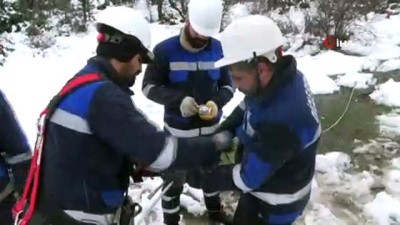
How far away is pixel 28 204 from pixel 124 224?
16.6 inches

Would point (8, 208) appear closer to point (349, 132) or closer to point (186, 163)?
point (186, 163)

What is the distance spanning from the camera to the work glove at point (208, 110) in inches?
139

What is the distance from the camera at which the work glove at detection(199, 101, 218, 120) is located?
3533 millimetres

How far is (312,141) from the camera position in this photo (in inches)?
96.5

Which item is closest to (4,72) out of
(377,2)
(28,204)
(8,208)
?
(8,208)

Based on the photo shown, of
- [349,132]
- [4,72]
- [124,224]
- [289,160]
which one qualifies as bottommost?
[4,72]

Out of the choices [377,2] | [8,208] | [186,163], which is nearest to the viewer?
[186,163]

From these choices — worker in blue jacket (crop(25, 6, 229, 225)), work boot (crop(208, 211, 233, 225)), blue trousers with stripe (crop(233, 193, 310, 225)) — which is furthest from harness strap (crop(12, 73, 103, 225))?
work boot (crop(208, 211, 233, 225))

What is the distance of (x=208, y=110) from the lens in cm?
353

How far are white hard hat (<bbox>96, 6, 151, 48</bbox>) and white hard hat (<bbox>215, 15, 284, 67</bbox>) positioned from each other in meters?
0.36

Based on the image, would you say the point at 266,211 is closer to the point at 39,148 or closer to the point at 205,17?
the point at 39,148

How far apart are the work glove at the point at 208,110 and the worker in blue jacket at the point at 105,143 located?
3.74 ft

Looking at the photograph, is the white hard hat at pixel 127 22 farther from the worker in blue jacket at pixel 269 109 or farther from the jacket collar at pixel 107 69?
the worker in blue jacket at pixel 269 109

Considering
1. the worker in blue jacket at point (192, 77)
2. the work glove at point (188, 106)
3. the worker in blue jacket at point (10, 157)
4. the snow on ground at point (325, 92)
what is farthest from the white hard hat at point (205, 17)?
the worker in blue jacket at point (10, 157)
